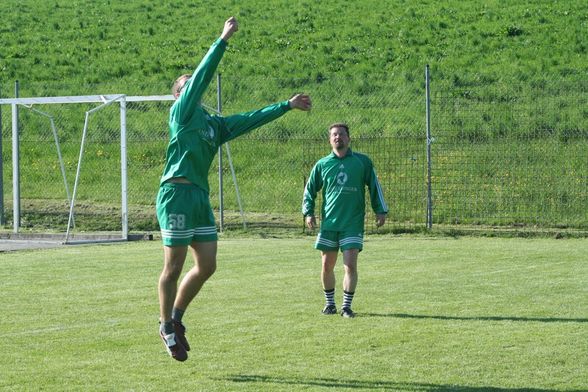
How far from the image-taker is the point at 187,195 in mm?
8234

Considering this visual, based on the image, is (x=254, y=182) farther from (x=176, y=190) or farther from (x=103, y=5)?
(x=103, y=5)

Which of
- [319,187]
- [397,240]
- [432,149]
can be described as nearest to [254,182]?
[432,149]

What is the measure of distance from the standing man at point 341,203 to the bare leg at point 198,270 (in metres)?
2.65

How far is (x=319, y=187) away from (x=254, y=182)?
1284 cm

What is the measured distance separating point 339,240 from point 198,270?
9.66 feet

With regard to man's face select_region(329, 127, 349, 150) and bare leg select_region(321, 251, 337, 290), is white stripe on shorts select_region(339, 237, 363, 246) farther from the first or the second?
man's face select_region(329, 127, 349, 150)

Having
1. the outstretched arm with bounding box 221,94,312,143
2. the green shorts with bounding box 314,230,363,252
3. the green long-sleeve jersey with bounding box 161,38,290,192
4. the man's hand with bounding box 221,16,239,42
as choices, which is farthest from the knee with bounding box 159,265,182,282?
the green shorts with bounding box 314,230,363,252

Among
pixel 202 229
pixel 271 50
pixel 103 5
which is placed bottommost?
pixel 202 229

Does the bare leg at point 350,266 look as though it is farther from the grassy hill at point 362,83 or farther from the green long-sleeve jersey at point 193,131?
the grassy hill at point 362,83

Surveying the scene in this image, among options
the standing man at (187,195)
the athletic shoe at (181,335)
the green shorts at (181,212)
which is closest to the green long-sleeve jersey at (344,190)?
the standing man at (187,195)

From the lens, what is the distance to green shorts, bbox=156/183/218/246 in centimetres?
821

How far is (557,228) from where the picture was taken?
19625mm

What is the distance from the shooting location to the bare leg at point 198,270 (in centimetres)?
835

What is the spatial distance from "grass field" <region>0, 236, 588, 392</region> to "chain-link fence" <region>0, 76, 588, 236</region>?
4661 millimetres
